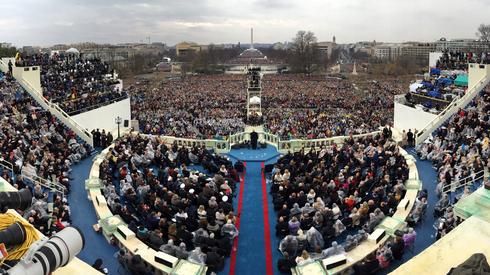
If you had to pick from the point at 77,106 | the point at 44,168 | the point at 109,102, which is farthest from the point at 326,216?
the point at 109,102

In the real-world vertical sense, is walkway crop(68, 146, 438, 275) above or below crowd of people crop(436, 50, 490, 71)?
below

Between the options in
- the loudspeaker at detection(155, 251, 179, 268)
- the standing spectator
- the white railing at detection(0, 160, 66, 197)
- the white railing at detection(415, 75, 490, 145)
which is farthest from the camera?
the white railing at detection(415, 75, 490, 145)

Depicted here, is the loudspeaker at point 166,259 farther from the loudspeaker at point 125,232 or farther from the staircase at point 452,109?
the staircase at point 452,109

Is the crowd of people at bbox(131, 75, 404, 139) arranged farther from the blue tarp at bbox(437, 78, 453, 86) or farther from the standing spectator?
the standing spectator

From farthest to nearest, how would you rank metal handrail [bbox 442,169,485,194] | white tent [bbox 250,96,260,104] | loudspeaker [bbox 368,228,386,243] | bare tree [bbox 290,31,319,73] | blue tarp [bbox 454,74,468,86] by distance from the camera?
bare tree [bbox 290,31,319,73] < white tent [bbox 250,96,260,104] < blue tarp [bbox 454,74,468,86] < metal handrail [bbox 442,169,485,194] < loudspeaker [bbox 368,228,386,243]

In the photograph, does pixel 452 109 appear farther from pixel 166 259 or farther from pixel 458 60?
pixel 166 259

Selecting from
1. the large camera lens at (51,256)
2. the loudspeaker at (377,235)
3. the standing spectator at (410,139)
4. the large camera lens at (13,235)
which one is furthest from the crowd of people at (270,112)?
the large camera lens at (51,256)

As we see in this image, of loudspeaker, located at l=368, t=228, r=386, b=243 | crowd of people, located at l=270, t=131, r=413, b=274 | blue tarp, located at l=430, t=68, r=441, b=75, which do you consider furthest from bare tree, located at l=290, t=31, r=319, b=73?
loudspeaker, located at l=368, t=228, r=386, b=243
